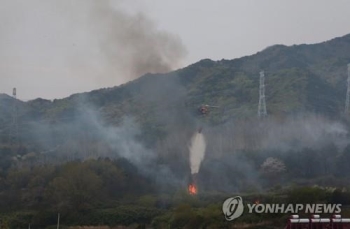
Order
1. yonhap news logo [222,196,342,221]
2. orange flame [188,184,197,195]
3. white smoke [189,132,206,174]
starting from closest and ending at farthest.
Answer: yonhap news logo [222,196,342,221] < orange flame [188,184,197,195] < white smoke [189,132,206,174]

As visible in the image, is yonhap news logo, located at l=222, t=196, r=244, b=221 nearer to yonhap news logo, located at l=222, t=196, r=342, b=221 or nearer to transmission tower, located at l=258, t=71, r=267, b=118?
yonhap news logo, located at l=222, t=196, r=342, b=221

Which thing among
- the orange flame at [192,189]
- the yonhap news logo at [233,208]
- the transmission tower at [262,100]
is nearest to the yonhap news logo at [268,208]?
the yonhap news logo at [233,208]

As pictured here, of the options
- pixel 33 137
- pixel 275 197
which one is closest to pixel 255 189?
pixel 275 197

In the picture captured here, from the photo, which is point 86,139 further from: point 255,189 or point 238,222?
point 238,222

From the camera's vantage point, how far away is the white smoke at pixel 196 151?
6811 cm

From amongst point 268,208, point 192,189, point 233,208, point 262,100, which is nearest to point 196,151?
point 192,189

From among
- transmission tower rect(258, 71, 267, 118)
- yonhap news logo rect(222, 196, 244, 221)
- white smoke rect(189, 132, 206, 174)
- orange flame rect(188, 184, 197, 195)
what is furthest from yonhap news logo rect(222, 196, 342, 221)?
transmission tower rect(258, 71, 267, 118)

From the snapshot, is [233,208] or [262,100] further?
[262,100]

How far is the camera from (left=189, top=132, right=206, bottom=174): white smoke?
68.1 m

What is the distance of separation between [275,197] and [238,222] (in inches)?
267

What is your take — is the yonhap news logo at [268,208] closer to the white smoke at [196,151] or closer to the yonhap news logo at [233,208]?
the yonhap news logo at [233,208]

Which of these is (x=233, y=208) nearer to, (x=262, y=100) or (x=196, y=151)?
(x=196, y=151)

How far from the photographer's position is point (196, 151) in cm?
7644

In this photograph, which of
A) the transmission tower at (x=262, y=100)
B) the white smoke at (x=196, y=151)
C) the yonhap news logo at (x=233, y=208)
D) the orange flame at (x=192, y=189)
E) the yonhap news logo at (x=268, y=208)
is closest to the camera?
the yonhap news logo at (x=268, y=208)
